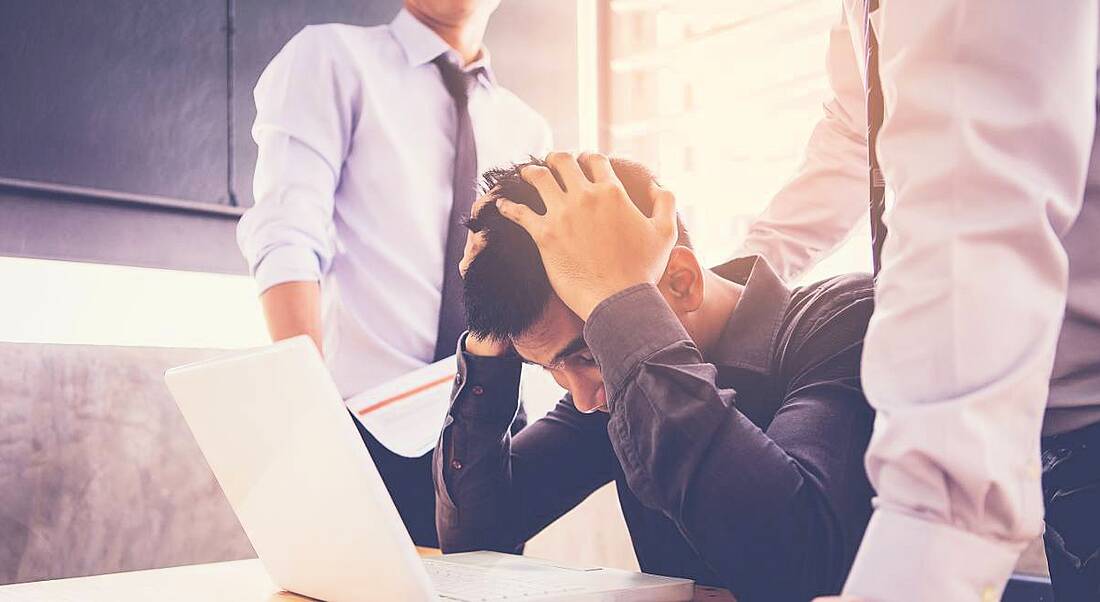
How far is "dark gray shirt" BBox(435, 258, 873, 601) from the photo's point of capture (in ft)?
3.02

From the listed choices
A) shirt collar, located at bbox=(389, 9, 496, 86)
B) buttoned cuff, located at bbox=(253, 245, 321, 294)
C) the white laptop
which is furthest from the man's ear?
shirt collar, located at bbox=(389, 9, 496, 86)

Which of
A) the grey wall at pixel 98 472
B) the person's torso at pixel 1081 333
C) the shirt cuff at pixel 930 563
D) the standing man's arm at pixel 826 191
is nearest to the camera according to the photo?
the shirt cuff at pixel 930 563

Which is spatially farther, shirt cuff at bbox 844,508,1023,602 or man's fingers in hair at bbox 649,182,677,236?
man's fingers in hair at bbox 649,182,677,236

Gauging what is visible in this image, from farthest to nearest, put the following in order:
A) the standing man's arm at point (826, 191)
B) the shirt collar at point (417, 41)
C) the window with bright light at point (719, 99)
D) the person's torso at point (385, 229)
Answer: the window with bright light at point (719, 99), the shirt collar at point (417, 41), the person's torso at point (385, 229), the standing man's arm at point (826, 191)

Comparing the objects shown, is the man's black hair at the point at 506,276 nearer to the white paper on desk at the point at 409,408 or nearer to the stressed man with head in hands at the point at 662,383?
the stressed man with head in hands at the point at 662,383

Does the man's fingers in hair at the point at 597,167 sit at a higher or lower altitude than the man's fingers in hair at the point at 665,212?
higher

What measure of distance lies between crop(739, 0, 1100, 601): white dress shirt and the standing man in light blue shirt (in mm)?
1454

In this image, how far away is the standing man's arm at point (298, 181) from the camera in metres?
1.91

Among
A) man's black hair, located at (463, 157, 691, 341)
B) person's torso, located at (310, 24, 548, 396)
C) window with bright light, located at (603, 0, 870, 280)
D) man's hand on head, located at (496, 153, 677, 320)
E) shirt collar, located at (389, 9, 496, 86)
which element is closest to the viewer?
man's hand on head, located at (496, 153, 677, 320)

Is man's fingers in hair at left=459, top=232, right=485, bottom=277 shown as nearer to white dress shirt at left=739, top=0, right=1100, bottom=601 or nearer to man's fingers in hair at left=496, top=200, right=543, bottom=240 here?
man's fingers in hair at left=496, top=200, right=543, bottom=240

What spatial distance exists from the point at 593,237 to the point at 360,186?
116 cm

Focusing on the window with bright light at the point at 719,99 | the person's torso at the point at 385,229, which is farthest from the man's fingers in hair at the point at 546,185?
the window with bright light at the point at 719,99

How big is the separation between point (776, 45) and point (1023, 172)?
2.24 metres

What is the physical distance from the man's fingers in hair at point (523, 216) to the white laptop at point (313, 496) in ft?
1.20
